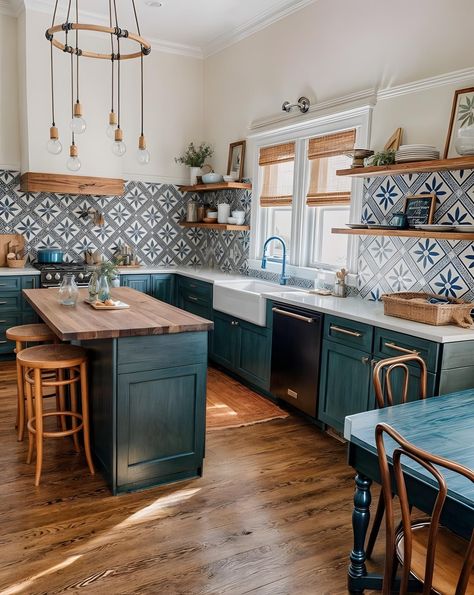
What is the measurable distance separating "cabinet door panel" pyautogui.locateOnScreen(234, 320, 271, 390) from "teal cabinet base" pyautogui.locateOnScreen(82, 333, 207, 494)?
1338mm

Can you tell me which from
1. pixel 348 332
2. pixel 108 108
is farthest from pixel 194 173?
pixel 348 332

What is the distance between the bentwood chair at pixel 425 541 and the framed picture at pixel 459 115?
7.46 feet

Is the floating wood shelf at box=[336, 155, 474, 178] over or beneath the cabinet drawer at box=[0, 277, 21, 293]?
over

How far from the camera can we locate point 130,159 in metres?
6.03

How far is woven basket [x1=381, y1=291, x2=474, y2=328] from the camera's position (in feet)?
9.83

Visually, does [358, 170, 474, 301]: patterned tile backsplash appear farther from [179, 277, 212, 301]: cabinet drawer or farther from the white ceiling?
the white ceiling

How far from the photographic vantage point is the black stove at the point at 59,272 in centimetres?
523

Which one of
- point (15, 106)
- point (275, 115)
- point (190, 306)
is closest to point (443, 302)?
point (275, 115)

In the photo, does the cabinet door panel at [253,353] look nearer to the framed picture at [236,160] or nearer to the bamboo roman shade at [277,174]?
the bamboo roman shade at [277,174]

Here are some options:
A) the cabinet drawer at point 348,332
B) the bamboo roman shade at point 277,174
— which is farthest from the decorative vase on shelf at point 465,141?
the bamboo roman shade at point 277,174

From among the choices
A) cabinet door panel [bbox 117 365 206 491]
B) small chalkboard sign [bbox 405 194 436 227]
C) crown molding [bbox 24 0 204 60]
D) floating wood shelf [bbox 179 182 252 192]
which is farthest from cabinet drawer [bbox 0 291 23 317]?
small chalkboard sign [bbox 405 194 436 227]

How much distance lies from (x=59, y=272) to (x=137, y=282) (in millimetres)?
849

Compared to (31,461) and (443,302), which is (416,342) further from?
(31,461)

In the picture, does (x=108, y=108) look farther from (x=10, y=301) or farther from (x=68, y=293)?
(x=68, y=293)
